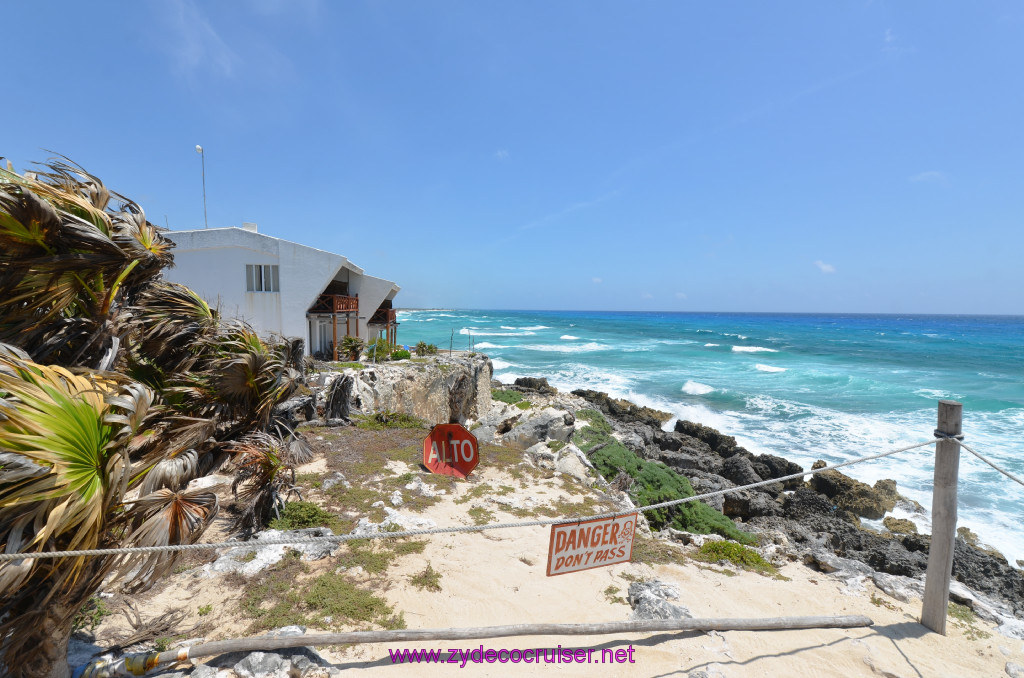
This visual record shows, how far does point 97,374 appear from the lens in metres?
3.20

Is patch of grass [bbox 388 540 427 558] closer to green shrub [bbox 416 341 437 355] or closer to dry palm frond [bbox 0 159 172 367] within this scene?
dry palm frond [bbox 0 159 172 367]

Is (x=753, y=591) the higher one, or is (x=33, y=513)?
(x=33, y=513)

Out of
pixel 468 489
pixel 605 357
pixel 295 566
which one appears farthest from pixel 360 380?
pixel 605 357

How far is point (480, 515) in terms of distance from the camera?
8.09 metres

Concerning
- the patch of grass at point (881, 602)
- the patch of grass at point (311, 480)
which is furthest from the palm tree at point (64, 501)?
the patch of grass at point (881, 602)

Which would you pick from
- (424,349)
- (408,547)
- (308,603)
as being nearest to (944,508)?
(408,547)

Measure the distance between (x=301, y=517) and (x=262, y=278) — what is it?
15.4 meters

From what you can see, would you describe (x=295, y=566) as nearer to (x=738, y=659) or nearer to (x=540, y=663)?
(x=540, y=663)

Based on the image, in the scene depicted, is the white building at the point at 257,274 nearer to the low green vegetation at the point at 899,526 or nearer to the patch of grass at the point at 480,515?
the patch of grass at the point at 480,515

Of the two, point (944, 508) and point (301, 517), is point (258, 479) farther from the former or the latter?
point (944, 508)

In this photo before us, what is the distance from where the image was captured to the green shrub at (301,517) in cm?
689

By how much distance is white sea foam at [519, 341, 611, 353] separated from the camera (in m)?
56.0

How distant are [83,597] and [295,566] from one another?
3305 mm

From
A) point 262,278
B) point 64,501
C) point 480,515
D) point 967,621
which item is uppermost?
point 262,278
